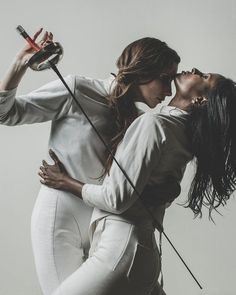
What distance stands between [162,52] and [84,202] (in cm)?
46

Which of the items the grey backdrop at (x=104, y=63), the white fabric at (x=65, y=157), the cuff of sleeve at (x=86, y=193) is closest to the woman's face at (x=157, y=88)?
the white fabric at (x=65, y=157)

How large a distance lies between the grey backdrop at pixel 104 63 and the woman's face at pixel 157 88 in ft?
4.09

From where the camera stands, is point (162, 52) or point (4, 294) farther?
point (4, 294)

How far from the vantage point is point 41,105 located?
5.30 ft

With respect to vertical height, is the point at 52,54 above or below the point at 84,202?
above

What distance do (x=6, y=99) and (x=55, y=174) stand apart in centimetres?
25

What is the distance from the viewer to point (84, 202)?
1684mm

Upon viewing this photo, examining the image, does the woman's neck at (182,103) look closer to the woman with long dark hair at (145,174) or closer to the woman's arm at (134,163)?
the woman with long dark hair at (145,174)

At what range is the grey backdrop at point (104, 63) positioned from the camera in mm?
2936

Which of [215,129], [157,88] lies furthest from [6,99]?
[215,129]

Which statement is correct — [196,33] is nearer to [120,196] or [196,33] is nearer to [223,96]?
[223,96]

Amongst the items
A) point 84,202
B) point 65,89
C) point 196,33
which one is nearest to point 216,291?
point 196,33

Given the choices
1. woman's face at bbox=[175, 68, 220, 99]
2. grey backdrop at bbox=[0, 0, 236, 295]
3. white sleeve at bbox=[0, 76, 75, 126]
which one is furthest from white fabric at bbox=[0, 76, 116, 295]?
grey backdrop at bbox=[0, 0, 236, 295]

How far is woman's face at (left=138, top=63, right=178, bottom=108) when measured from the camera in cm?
168
